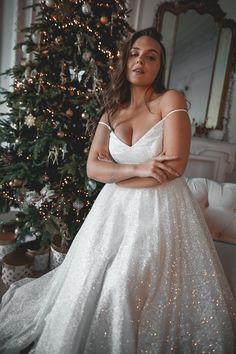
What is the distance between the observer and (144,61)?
122cm

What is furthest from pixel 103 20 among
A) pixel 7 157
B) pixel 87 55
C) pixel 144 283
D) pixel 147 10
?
pixel 144 283

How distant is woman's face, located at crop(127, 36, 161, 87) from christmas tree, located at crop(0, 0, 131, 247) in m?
0.63

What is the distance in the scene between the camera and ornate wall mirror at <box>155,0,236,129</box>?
305 cm

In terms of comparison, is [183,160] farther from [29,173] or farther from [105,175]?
[29,173]

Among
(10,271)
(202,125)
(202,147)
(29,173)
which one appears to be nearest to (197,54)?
(202,125)

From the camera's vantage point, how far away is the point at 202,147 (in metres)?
3.28

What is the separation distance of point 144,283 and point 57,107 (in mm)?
1437

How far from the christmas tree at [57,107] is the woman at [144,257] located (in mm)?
679

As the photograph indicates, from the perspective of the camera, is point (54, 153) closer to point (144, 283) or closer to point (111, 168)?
point (111, 168)

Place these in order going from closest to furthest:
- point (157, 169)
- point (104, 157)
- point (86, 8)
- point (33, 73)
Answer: point (157, 169) < point (104, 157) < point (86, 8) < point (33, 73)

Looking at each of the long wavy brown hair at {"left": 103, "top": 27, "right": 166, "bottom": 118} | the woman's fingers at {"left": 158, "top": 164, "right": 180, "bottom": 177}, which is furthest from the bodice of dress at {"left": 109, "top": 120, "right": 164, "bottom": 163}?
the long wavy brown hair at {"left": 103, "top": 27, "right": 166, "bottom": 118}

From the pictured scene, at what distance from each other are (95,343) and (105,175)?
70cm

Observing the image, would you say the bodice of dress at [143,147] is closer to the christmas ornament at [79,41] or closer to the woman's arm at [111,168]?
the woman's arm at [111,168]

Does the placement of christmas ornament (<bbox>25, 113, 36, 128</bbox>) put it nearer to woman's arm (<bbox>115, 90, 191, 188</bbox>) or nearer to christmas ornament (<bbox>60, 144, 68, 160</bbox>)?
christmas ornament (<bbox>60, 144, 68, 160</bbox>)
